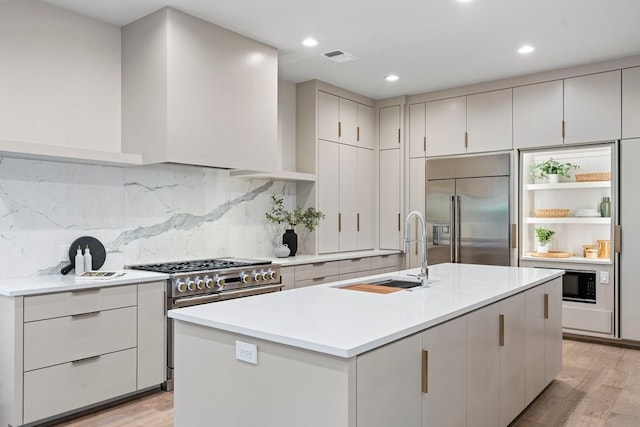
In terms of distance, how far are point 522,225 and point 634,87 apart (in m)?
1.63

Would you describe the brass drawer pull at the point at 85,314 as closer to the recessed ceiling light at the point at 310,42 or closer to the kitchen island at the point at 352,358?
the kitchen island at the point at 352,358

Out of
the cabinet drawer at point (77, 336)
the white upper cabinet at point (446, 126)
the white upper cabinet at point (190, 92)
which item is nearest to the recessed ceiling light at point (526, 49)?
the white upper cabinet at point (446, 126)

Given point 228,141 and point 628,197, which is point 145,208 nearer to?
point 228,141

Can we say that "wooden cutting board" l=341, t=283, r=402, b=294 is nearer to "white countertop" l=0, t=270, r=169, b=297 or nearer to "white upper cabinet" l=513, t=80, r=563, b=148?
"white countertop" l=0, t=270, r=169, b=297

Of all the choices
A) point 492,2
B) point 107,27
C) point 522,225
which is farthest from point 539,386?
point 107,27

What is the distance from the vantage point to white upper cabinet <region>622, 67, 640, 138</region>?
4434 millimetres

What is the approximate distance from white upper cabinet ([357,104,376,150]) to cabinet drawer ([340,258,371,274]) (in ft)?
4.79

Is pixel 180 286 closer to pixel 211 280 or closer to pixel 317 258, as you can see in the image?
pixel 211 280

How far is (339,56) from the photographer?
4465 millimetres

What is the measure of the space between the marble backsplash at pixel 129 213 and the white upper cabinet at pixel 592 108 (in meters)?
3.04

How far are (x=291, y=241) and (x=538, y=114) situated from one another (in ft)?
9.38

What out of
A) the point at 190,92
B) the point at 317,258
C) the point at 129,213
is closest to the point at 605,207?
the point at 317,258

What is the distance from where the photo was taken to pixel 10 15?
10.3ft

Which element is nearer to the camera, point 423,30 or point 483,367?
point 483,367
